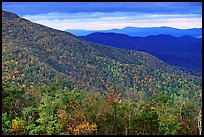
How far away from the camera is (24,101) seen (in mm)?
12062

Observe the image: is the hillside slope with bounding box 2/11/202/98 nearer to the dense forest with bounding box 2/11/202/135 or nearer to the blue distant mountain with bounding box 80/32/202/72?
the dense forest with bounding box 2/11/202/135

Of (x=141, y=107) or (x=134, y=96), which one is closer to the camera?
(x=141, y=107)

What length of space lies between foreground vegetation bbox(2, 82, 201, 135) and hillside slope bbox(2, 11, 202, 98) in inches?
554

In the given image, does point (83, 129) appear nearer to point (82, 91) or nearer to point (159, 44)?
point (82, 91)

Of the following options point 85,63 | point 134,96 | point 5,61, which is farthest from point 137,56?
point 134,96

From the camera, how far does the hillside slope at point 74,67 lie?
102 ft

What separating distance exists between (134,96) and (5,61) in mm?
25976

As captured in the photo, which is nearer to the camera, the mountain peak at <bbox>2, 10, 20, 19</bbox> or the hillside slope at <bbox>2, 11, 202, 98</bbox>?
the hillside slope at <bbox>2, 11, 202, 98</bbox>

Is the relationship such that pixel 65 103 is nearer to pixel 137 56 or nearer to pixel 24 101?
pixel 24 101

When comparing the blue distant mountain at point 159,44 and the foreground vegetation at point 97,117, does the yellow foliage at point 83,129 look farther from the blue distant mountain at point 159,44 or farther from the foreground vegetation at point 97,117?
the blue distant mountain at point 159,44

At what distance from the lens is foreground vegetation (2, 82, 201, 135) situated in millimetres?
8703

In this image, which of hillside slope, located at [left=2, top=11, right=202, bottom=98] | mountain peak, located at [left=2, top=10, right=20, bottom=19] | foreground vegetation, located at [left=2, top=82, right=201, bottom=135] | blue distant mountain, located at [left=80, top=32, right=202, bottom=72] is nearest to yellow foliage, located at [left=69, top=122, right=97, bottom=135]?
foreground vegetation, located at [left=2, top=82, right=201, bottom=135]

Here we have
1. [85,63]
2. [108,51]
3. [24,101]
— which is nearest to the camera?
[24,101]

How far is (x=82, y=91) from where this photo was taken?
1354cm
